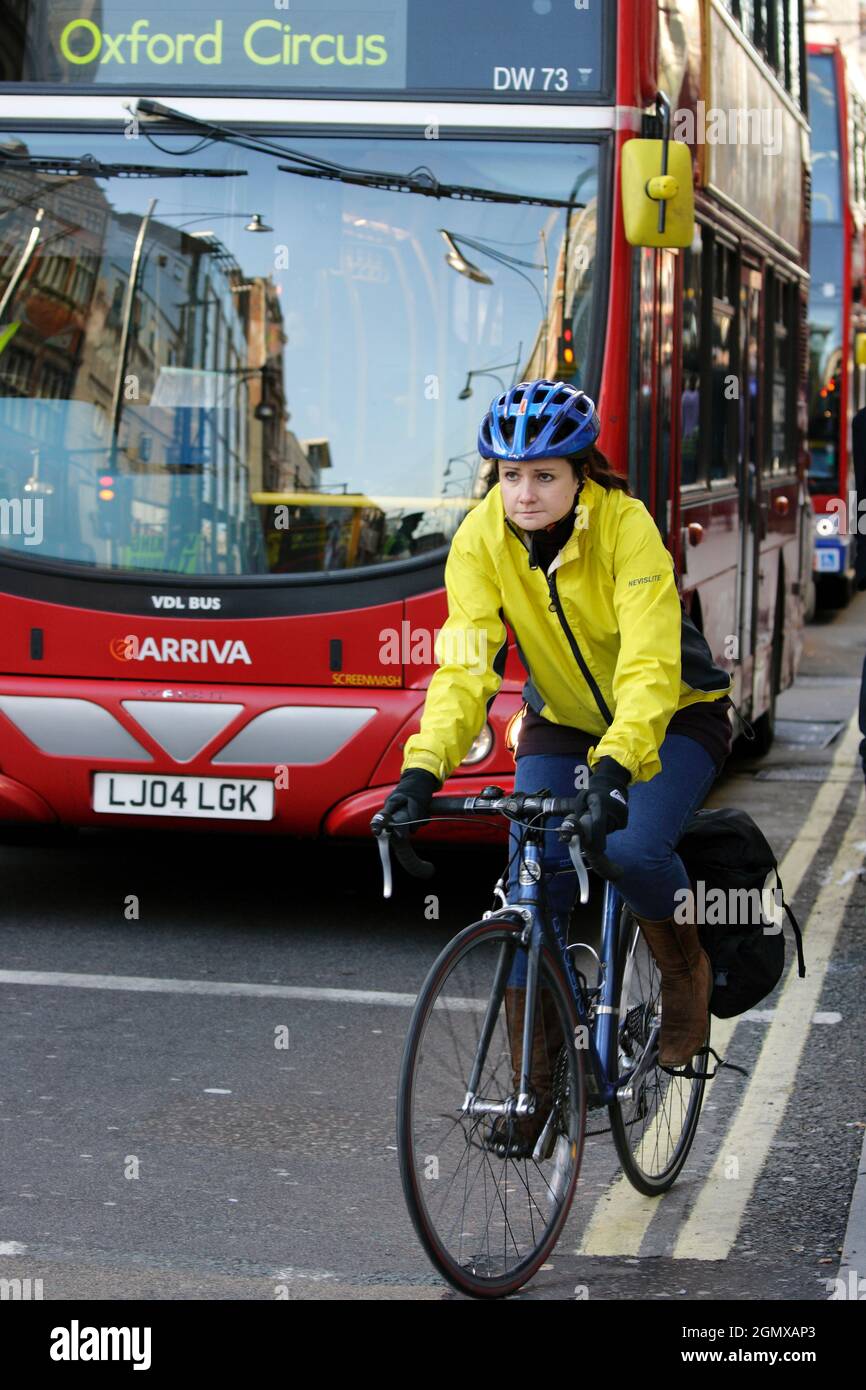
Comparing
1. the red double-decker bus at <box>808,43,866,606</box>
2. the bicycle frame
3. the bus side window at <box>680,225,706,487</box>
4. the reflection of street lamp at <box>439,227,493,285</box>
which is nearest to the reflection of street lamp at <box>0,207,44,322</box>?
the reflection of street lamp at <box>439,227,493,285</box>

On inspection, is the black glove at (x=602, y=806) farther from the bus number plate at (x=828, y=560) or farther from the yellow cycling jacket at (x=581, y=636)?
the bus number plate at (x=828, y=560)

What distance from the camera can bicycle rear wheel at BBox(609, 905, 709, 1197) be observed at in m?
4.77

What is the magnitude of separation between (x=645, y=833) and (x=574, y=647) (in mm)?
408

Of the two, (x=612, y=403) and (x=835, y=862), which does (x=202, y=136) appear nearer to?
(x=612, y=403)

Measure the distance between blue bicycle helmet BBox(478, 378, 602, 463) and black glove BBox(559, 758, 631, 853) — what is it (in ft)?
2.22

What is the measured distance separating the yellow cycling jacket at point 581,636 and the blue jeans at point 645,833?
0.38 feet

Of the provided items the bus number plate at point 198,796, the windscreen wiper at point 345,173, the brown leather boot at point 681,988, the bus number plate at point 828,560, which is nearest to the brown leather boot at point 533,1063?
the brown leather boot at point 681,988

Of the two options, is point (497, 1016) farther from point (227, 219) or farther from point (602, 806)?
point (227, 219)

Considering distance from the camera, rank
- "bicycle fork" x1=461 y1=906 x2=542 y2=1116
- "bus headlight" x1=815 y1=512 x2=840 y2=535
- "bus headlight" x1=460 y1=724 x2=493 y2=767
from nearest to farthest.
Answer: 1. "bicycle fork" x1=461 y1=906 x2=542 y2=1116
2. "bus headlight" x1=460 y1=724 x2=493 y2=767
3. "bus headlight" x1=815 y1=512 x2=840 y2=535

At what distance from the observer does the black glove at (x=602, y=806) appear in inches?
158

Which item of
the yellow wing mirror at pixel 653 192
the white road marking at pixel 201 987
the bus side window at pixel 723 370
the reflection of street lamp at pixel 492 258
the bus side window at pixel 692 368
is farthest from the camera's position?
the bus side window at pixel 723 370

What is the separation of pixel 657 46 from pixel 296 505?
1.97 meters

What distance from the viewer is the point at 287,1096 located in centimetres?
573

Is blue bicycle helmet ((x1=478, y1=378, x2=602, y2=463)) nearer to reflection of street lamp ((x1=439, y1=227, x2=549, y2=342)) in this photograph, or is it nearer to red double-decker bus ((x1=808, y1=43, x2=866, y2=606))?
reflection of street lamp ((x1=439, y1=227, x2=549, y2=342))
